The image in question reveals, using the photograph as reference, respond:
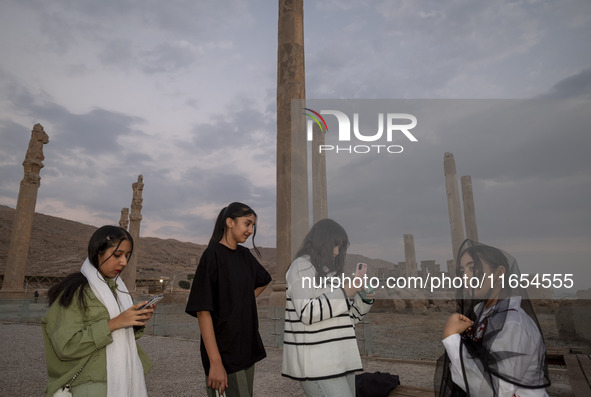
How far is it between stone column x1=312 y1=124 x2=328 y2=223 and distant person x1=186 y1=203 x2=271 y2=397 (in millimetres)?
19519

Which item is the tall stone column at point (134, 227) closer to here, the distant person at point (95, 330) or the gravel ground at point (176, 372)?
the gravel ground at point (176, 372)

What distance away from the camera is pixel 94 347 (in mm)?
1999

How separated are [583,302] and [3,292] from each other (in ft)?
73.7

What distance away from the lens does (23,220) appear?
781 inches

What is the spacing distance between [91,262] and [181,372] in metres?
4.51

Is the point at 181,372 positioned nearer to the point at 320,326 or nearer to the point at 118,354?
the point at 118,354

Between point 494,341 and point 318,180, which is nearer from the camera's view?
point 494,341

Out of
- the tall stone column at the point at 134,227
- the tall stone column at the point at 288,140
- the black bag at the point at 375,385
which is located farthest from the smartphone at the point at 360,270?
the tall stone column at the point at 134,227

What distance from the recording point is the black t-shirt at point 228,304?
226cm

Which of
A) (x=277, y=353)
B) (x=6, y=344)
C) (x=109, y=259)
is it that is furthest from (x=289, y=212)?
(x=109, y=259)

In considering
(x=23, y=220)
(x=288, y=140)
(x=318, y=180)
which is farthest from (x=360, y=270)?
(x=23, y=220)

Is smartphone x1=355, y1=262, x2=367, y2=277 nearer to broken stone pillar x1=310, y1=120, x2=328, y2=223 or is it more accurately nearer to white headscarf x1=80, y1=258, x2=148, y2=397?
white headscarf x1=80, y1=258, x2=148, y2=397

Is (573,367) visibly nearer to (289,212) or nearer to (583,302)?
(583,302)

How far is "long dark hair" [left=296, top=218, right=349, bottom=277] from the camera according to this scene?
225cm
